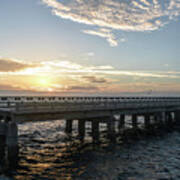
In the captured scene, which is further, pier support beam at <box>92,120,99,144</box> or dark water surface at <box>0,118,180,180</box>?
pier support beam at <box>92,120,99,144</box>

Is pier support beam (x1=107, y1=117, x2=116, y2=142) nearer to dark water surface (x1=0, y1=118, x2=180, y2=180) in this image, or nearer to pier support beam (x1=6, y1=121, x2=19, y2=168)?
dark water surface (x1=0, y1=118, x2=180, y2=180)

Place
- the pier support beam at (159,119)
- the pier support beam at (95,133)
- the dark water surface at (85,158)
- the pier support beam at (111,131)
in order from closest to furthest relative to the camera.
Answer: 1. the dark water surface at (85,158)
2. the pier support beam at (95,133)
3. the pier support beam at (111,131)
4. the pier support beam at (159,119)

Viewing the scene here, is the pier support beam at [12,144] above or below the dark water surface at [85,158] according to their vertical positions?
above

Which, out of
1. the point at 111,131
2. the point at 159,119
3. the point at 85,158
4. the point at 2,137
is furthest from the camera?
the point at 159,119

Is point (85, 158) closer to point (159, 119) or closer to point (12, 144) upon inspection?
point (12, 144)

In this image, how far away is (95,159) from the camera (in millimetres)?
23891

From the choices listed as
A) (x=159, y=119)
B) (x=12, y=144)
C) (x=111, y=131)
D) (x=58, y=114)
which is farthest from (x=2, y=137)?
(x=159, y=119)

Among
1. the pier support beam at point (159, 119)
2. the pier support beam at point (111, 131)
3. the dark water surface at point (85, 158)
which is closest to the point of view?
the dark water surface at point (85, 158)

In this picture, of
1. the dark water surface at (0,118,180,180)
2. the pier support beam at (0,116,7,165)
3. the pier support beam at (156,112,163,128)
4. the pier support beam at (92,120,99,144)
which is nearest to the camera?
the dark water surface at (0,118,180,180)

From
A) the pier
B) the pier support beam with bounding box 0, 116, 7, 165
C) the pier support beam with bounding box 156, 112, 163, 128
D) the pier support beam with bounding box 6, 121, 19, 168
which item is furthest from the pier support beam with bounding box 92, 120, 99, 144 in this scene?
the pier support beam with bounding box 156, 112, 163, 128

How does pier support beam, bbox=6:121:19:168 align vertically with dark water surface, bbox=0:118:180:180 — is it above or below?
above

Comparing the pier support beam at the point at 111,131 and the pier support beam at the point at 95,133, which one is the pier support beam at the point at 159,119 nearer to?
the pier support beam at the point at 111,131

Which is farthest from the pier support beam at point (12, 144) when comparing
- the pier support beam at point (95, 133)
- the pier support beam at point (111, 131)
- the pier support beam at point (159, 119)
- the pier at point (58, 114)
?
the pier support beam at point (159, 119)

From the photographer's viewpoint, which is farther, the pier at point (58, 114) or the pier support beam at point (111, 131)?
the pier support beam at point (111, 131)
